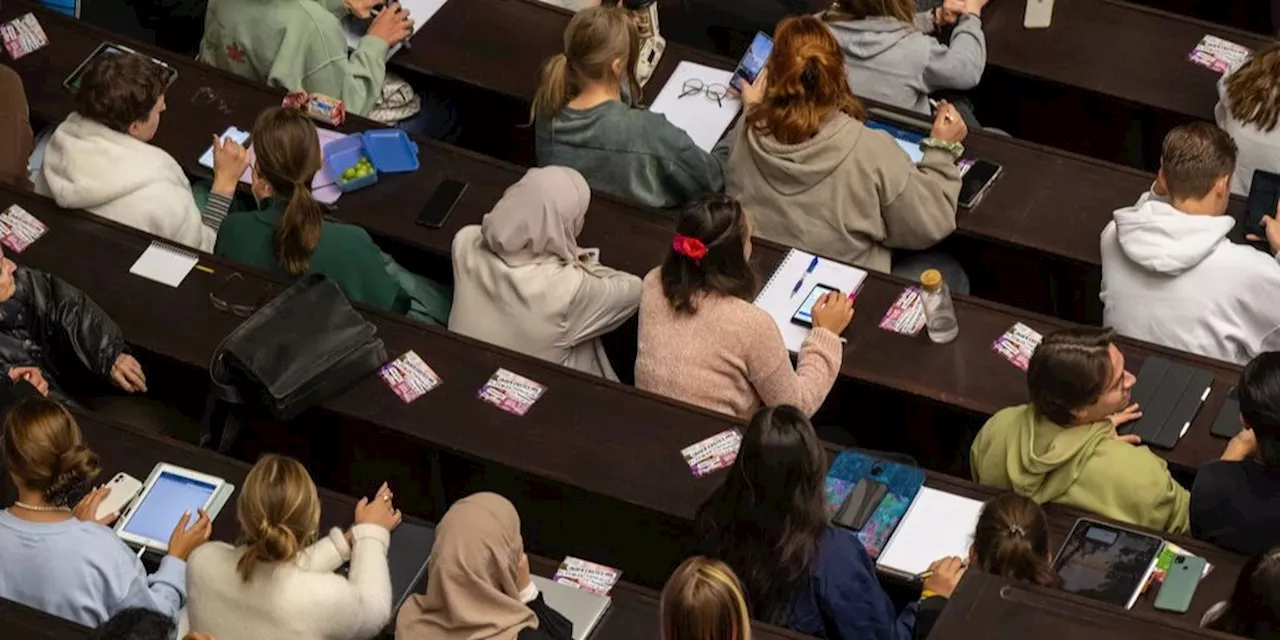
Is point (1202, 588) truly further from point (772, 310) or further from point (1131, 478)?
point (772, 310)

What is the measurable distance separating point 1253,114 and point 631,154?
6.62ft

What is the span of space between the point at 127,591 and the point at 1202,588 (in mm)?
2759

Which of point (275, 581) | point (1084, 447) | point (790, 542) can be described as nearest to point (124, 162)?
point (275, 581)

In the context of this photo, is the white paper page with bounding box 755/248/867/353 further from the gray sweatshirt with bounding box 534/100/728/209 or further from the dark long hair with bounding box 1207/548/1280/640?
the dark long hair with bounding box 1207/548/1280/640

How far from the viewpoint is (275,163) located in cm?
588

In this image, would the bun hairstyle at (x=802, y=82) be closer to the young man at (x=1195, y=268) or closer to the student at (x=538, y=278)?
the student at (x=538, y=278)

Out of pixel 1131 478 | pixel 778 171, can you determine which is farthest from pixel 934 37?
pixel 1131 478

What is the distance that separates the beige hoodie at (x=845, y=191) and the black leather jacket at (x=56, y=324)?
2031 millimetres

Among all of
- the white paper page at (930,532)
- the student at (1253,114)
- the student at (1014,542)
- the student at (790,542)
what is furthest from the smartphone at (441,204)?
the student at (1253,114)

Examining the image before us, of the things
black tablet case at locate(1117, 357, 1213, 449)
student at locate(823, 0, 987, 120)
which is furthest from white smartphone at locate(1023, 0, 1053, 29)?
black tablet case at locate(1117, 357, 1213, 449)

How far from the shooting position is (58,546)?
5.05 m

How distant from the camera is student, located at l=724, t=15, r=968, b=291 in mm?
6102

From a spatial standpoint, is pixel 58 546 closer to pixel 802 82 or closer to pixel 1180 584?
pixel 802 82

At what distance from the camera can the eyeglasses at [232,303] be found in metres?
5.99
